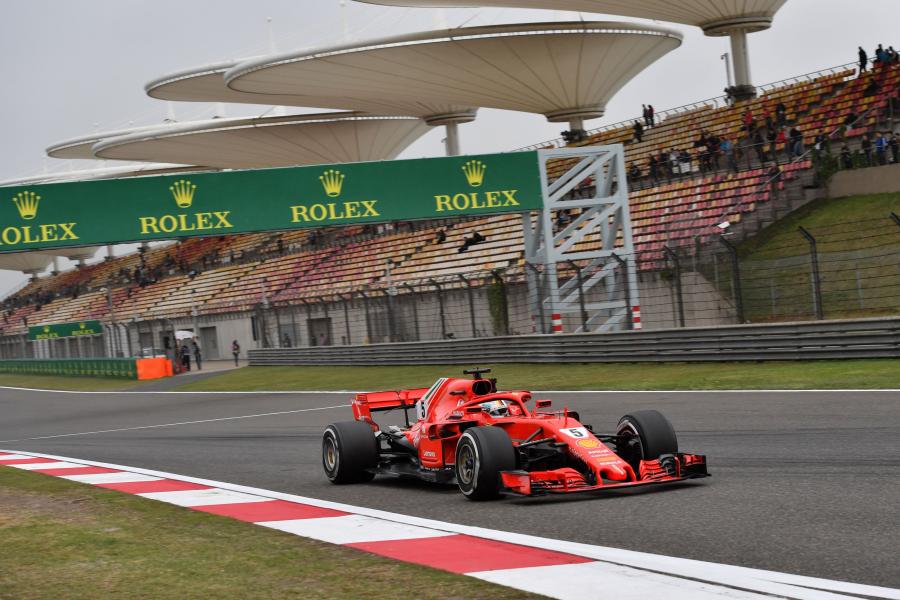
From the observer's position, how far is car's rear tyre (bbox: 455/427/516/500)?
8.20 m

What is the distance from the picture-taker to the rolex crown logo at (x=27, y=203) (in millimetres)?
25609

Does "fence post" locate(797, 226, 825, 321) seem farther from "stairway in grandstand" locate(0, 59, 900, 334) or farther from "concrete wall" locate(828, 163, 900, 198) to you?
"concrete wall" locate(828, 163, 900, 198)

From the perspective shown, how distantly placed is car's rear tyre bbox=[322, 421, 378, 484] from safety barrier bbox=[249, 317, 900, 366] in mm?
9360

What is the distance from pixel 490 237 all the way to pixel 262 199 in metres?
13.3

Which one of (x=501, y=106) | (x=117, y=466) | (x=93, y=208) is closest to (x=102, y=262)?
(x=501, y=106)

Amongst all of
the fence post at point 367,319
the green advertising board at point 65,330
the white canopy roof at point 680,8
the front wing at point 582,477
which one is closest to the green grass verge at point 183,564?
the front wing at point 582,477

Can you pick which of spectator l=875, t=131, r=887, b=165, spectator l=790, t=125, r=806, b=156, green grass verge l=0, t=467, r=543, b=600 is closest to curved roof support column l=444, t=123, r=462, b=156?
spectator l=790, t=125, r=806, b=156

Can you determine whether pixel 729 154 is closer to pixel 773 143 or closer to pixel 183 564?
pixel 773 143

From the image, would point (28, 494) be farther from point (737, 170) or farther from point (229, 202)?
point (737, 170)

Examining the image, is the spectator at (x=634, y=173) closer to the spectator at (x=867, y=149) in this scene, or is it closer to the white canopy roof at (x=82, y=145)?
the spectator at (x=867, y=149)

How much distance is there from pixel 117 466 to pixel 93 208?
14.4 m

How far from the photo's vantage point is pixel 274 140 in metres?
59.8

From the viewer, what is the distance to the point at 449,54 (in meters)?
42.4

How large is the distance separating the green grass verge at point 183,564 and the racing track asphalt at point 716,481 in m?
1.26
